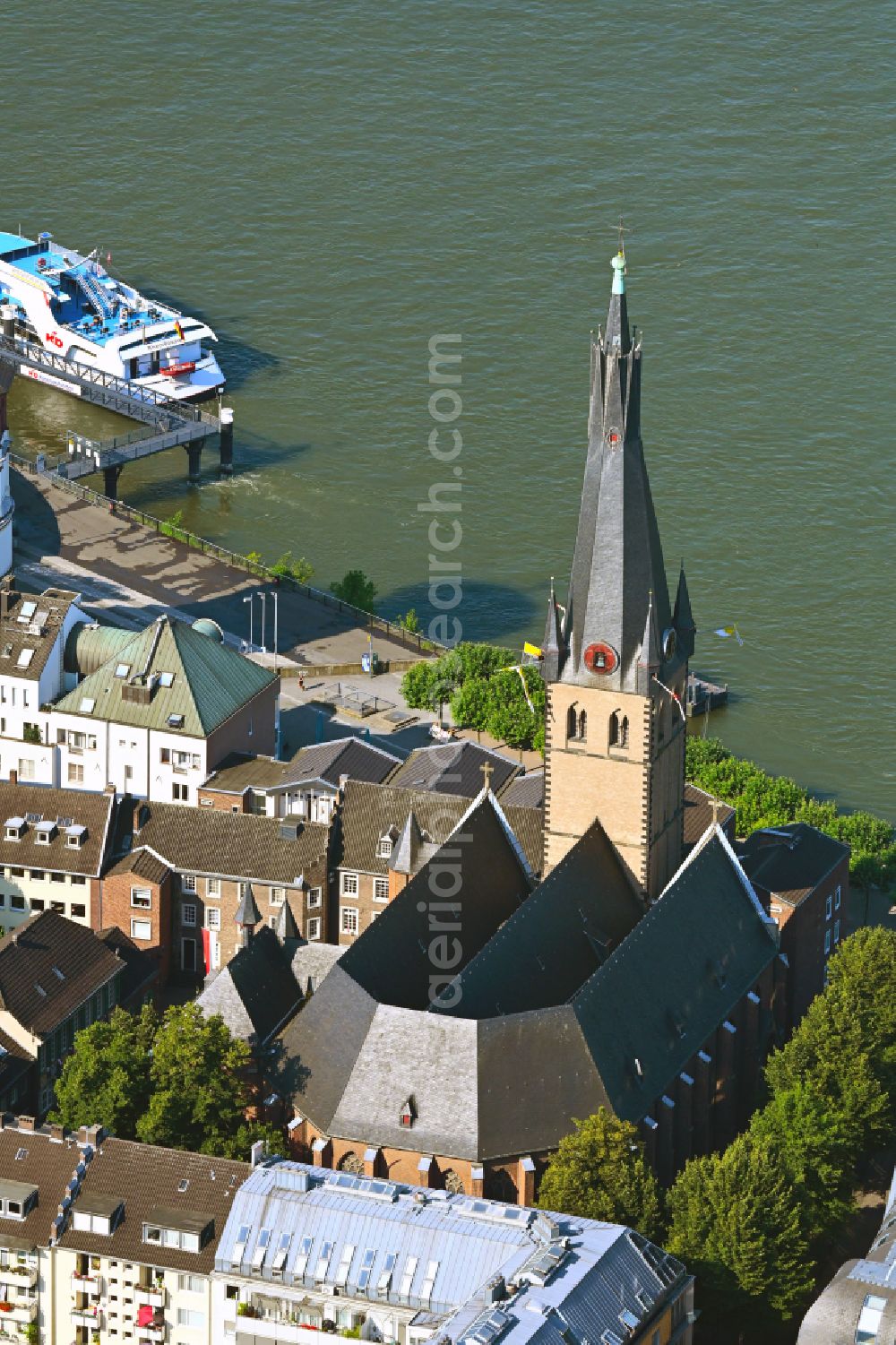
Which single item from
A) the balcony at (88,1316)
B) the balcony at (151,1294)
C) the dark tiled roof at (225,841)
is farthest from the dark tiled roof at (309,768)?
the balcony at (151,1294)

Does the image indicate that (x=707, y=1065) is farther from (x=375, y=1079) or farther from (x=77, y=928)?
(x=77, y=928)

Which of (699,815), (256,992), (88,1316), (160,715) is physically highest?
(160,715)

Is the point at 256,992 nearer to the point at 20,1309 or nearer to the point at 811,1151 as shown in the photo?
the point at 20,1309

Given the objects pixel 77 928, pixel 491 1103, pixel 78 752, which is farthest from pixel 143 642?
pixel 491 1103

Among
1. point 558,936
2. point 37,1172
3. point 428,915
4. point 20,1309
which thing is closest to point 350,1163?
point 428,915

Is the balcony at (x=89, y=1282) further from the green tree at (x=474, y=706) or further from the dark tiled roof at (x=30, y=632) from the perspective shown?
the green tree at (x=474, y=706)
